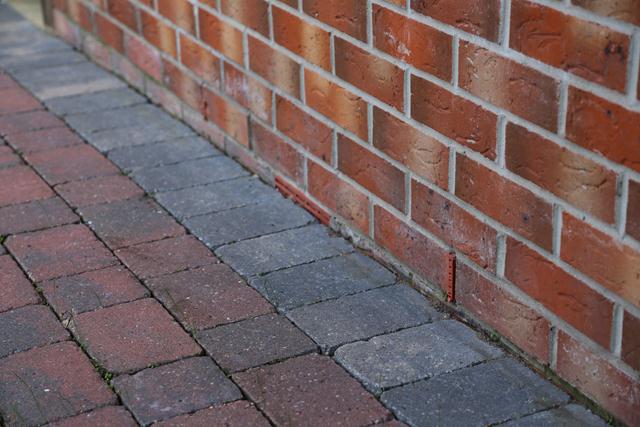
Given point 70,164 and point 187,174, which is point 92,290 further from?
point 70,164

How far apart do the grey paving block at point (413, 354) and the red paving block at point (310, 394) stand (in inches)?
2.0

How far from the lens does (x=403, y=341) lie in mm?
3023

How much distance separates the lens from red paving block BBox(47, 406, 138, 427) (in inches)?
105

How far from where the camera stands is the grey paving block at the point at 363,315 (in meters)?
3.06

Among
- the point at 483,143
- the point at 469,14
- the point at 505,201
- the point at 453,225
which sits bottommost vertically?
the point at 453,225

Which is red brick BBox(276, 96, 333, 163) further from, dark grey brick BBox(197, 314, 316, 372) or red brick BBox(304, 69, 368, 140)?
dark grey brick BBox(197, 314, 316, 372)

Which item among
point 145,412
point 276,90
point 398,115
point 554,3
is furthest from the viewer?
point 276,90

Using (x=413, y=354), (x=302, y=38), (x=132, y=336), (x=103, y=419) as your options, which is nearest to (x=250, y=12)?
(x=302, y=38)

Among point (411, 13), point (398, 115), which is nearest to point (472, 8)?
point (411, 13)

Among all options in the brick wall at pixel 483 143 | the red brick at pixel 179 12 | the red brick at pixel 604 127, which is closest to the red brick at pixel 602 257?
the brick wall at pixel 483 143

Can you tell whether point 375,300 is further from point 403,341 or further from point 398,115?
point 398,115

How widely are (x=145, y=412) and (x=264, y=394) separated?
29 cm

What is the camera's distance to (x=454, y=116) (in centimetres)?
296

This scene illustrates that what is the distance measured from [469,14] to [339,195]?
3.22ft
